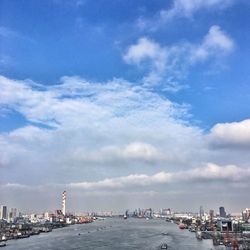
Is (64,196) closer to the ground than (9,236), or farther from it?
farther from it

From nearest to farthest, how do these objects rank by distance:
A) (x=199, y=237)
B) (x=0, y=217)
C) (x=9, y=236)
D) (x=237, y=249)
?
1. (x=237, y=249)
2. (x=199, y=237)
3. (x=9, y=236)
4. (x=0, y=217)

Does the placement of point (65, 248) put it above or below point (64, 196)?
below

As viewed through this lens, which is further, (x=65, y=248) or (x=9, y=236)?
(x=9, y=236)

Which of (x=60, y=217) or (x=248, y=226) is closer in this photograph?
(x=248, y=226)

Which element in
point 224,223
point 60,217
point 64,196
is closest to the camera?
point 224,223

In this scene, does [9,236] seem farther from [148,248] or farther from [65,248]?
[148,248]

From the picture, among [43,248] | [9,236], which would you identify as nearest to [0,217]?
[9,236]

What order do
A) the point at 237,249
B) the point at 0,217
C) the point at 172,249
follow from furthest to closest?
the point at 0,217, the point at 172,249, the point at 237,249

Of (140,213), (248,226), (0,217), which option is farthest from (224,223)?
(140,213)

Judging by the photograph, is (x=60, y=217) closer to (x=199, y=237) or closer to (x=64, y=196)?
(x=64, y=196)
